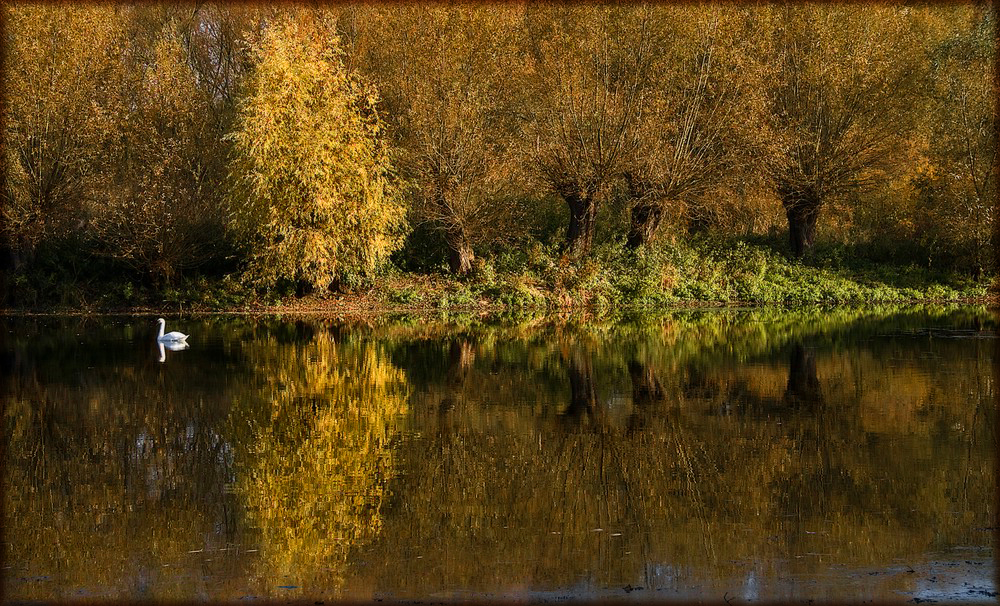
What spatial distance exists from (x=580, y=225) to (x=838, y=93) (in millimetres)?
12117

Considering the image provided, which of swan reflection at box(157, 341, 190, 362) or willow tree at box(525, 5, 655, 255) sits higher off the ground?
willow tree at box(525, 5, 655, 255)

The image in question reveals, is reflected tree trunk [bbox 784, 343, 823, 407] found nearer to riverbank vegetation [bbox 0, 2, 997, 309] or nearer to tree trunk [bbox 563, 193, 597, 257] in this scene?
riverbank vegetation [bbox 0, 2, 997, 309]

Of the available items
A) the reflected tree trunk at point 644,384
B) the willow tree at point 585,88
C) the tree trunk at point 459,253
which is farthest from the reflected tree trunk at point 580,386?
the willow tree at point 585,88

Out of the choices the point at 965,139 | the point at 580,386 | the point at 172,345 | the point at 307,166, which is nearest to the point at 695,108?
the point at 965,139

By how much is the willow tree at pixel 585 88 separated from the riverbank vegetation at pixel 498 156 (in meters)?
0.11

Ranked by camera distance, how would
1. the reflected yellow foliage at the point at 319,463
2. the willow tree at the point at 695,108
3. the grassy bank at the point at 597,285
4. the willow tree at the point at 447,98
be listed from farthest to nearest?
the willow tree at the point at 695,108
the willow tree at the point at 447,98
the grassy bank at the point at 597,285
the reflected yellow foliage at the point at 319,463

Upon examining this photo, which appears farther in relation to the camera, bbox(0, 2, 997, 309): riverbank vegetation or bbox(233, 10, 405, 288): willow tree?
bbox(0, 2, 997, 309): riverbank vegetation

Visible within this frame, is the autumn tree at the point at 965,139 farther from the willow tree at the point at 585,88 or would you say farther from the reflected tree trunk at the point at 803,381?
the reflected tree trunk at the point at 803,381

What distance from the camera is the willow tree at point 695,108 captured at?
3928 centimetres

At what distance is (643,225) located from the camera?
42688 mm

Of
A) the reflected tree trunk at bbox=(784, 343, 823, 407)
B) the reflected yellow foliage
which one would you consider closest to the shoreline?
the reflected tree trunk at bbox=(784, 343, 823, 407)

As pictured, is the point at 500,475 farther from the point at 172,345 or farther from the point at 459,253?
the point at 459,253

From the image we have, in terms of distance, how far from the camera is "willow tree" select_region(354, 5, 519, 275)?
125ft

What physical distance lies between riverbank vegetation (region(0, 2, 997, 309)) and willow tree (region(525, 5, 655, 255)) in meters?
0.11
